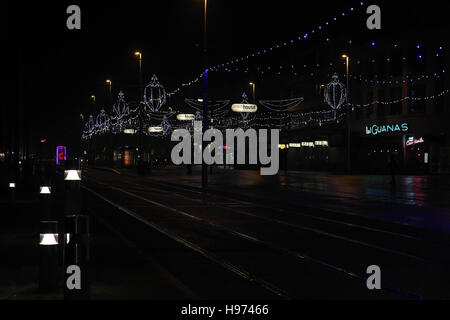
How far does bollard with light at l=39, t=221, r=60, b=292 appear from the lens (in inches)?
273

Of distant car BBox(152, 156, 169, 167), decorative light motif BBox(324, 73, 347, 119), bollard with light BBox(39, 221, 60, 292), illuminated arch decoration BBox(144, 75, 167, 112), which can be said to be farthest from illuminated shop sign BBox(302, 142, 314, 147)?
bollard with light BBox(39, 221, 60, 292)

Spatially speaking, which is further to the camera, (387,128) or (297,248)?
(387,128)

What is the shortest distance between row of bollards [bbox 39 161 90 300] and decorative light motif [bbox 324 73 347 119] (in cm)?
4639

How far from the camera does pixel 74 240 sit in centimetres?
577

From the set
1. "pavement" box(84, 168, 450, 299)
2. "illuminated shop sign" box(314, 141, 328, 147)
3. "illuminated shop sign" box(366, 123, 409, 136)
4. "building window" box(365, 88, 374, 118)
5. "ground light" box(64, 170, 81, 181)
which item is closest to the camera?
"ground light" box(64, 170, 81, 181)

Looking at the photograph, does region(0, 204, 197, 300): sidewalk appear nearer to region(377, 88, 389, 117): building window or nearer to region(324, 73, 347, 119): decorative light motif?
region(324, 73, 347, 119): decorative light motif

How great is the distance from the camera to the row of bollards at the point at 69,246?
568cm

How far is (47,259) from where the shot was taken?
22.9ft

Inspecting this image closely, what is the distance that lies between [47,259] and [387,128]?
46982 millimetres

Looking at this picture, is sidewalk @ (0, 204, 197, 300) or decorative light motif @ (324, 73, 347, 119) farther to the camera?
decorative light motif @ (324, 73, 347, 119)

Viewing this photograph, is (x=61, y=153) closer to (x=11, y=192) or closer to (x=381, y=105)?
(x=381, y=105)

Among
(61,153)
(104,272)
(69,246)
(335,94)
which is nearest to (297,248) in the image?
(104,272)
